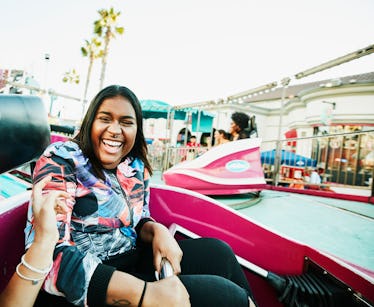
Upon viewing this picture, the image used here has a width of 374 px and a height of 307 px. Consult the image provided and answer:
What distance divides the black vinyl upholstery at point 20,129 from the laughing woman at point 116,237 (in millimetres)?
147

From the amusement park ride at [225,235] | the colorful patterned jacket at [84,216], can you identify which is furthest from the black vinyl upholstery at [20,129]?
the colorful patterned jacket at [84,216]

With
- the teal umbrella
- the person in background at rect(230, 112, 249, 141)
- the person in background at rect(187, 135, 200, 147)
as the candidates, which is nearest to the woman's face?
the person in background at rect(230, 112, 249, 141)

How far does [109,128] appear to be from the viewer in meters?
1.01

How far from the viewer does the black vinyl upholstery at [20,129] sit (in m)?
0.85

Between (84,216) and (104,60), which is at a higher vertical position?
(104,60)

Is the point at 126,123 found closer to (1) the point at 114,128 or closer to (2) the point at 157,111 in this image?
(1) the point at 114,128

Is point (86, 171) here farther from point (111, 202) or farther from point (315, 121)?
point (315, 121)

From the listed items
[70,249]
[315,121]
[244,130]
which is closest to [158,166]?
[244,130]

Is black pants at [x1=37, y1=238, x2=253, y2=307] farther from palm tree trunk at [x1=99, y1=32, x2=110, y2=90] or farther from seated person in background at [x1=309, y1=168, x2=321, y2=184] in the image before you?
palm tree trunk at [x1=99, y1=32, x2=110, y2=90]

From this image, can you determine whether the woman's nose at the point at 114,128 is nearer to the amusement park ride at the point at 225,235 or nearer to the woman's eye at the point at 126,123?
the woman's eye at the point at 126,123

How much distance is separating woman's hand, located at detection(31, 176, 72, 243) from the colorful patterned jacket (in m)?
0.02

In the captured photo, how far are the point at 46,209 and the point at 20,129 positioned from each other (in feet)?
1.36

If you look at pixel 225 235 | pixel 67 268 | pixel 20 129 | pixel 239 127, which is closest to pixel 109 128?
pixel 20 129

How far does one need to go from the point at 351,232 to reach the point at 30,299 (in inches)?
93.7
